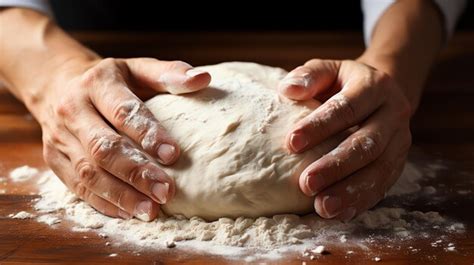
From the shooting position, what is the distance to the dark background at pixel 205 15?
2121 mm

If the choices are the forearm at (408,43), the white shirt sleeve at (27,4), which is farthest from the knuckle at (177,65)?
the white shirt sleeve at (27,4)

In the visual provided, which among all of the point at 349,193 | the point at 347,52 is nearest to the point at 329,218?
the point at 349,193

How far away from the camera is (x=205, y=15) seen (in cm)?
217

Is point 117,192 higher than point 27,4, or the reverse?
point 27,4

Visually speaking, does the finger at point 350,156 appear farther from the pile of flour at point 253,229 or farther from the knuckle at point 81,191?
the knuckle at point 81,191

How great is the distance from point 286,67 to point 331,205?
0.91m

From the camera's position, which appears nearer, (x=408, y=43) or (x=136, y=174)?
(x=136, y=174)

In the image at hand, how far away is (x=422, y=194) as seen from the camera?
1.31 meters

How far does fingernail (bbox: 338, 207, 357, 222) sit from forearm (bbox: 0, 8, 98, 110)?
2.03 feet

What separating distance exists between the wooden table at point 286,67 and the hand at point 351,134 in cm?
10

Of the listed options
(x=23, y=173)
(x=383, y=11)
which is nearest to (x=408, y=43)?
(x=383, y=11)

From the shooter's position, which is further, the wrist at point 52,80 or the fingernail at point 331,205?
the wrist at point 52,80

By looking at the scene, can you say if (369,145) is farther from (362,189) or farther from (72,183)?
(72,183)

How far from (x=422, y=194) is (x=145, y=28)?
1214 mm
